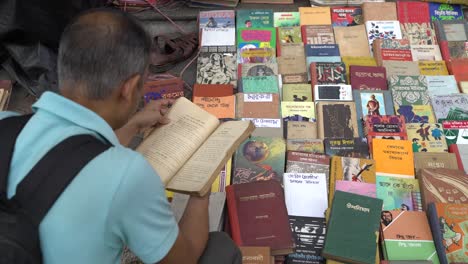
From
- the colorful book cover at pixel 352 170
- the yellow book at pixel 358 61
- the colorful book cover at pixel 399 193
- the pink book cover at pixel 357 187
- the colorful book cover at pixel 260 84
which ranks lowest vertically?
the colorful book cover at pixel 399 193

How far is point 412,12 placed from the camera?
3.07 m

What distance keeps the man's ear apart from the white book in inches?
41.3

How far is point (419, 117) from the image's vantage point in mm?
2457

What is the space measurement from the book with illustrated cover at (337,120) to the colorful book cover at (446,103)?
0.48 m

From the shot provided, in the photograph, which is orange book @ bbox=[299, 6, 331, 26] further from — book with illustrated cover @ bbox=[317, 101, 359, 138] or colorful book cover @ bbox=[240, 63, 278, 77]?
book with illustrated cover @ bbox=[317, 101, 359, 138]

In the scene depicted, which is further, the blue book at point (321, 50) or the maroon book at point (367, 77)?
the blue book at point (321, 50)

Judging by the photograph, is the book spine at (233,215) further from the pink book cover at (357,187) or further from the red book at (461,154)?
the red book at (461,154)

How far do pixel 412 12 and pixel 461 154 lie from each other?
50.2 inches

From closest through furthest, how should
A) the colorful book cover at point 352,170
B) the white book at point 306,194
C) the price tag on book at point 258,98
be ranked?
the white book at point 306,194
the colorful book cover at point 352,170
the price tag on book at point 258,98

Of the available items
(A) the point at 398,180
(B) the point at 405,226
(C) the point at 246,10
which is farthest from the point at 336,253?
(C) the point at 246,10

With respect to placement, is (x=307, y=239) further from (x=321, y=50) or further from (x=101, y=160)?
(x=321, y=50)

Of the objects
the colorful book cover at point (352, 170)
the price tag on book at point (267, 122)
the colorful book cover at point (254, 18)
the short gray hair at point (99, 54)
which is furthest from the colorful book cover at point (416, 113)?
the short gray hair at point (99, 54)

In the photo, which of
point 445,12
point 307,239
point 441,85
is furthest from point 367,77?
point 307,239

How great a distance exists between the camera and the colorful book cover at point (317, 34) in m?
2.92
